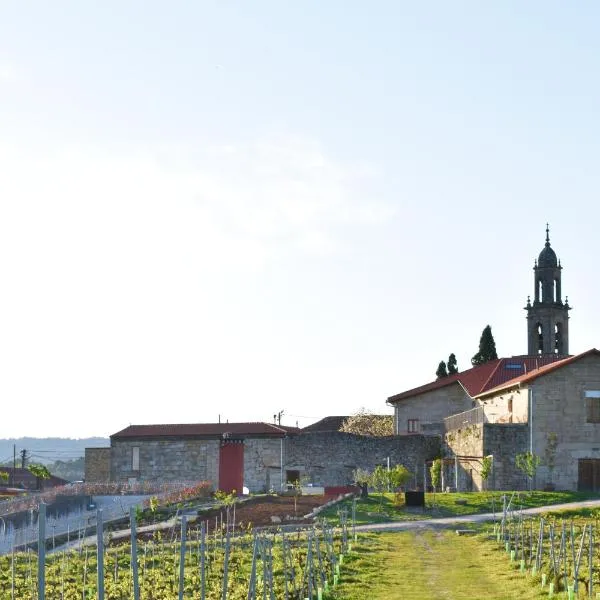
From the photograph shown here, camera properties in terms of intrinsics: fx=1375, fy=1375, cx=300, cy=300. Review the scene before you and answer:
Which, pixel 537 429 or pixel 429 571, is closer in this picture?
pixel 429 571

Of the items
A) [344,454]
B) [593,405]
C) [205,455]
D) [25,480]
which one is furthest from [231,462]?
[25,480]

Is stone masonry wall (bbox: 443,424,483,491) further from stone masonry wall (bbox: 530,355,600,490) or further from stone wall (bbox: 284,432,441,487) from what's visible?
stone masonry wall (bbox: 530,355,600,490)

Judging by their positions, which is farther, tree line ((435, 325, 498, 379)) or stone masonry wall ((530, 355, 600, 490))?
tree line ((435, 325, 498, 379))

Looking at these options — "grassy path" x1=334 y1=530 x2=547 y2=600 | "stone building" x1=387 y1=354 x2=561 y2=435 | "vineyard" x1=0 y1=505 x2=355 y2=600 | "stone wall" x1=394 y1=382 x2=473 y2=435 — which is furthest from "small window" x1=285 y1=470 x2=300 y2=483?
"grassy path" x1=334 y1=530 x2=547 y2=600

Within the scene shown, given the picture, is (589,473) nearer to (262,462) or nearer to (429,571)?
(262,462)

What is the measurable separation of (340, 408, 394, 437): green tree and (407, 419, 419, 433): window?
6.25 meters

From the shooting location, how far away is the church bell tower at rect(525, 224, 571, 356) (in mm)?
80250

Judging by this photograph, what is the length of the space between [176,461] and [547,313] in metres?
26.6

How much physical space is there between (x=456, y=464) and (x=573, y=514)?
43.5 feet

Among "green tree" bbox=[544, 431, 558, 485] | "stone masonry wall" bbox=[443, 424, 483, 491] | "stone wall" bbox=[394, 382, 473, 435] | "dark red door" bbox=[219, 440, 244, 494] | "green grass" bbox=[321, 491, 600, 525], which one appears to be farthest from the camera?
"stone wall" bbox=[394, 382, 473, 435]

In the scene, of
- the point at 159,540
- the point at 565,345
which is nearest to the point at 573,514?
the point at 159,540

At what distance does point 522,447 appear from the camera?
2147 inches

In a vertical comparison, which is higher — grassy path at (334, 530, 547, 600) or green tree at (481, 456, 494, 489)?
green tree at (481, 456, 494, 489)

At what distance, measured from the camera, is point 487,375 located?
2677 inches
